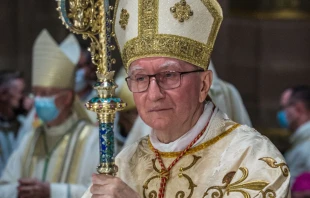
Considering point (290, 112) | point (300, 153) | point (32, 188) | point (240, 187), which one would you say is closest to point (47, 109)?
point (32, 188)

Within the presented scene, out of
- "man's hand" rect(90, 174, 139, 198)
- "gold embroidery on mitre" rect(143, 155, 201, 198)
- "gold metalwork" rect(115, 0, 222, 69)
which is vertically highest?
"gold metalwork" rect(115, 0, 222, 69)

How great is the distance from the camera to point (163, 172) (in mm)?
4324

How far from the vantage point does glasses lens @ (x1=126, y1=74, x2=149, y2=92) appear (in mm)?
4141

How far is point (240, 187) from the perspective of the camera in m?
4.04

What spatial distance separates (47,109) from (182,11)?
3233 mm

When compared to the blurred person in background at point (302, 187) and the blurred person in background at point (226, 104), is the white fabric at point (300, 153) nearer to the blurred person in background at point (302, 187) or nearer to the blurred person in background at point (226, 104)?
the blurred person in background at point (302, 187)

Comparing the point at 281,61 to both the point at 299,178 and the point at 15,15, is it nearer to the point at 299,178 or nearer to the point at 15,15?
the point at 15,15

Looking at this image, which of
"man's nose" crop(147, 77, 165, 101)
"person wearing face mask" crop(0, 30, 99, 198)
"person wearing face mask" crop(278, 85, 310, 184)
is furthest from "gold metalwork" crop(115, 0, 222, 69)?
"person wearing face mask" crop(278, 85, 310, 184)

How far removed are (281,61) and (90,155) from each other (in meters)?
5.29

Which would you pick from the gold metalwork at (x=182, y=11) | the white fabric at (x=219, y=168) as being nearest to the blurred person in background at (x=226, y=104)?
the white fabric at (x=219, y=168)

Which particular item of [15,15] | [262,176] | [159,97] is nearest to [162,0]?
[159,97]

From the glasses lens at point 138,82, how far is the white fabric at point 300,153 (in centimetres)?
399

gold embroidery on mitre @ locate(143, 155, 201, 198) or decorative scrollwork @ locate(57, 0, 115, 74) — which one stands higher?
decorative scrollwork @ locate(57, 0, 115, 74)

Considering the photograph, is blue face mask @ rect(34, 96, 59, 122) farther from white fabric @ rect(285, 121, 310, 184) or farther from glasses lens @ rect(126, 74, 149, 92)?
glasses lens @ rect(126, 74, 149, 92)
